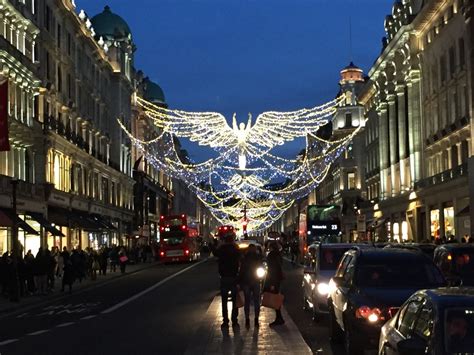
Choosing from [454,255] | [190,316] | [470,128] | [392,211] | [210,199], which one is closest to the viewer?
[454,255]

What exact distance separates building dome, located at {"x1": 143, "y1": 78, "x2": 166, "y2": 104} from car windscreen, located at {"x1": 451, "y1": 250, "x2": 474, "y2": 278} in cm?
10891

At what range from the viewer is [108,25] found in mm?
91375

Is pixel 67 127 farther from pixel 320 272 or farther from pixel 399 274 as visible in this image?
pixel 399 274

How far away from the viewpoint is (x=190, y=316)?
870 inches

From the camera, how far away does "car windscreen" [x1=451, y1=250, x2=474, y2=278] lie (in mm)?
17250

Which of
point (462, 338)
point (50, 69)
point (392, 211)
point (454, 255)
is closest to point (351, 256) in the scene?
point (454, 255)

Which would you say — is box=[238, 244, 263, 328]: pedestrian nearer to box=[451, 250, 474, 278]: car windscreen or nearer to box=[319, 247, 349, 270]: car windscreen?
box=[319, 247, 349, 270]: car windscreen

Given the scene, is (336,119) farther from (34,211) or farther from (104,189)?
(34,211)

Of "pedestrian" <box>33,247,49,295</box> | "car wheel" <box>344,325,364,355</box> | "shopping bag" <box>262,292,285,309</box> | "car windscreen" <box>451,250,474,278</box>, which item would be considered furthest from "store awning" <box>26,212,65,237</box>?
"car wheel" <box>344,325,364,355</box>

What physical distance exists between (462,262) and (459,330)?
1050cm

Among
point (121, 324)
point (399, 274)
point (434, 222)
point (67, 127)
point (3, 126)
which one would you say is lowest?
point (121, 324)

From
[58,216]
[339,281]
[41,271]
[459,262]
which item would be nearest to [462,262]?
[459,262]

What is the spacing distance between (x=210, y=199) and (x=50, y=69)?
107 meters

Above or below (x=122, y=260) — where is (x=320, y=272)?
above
